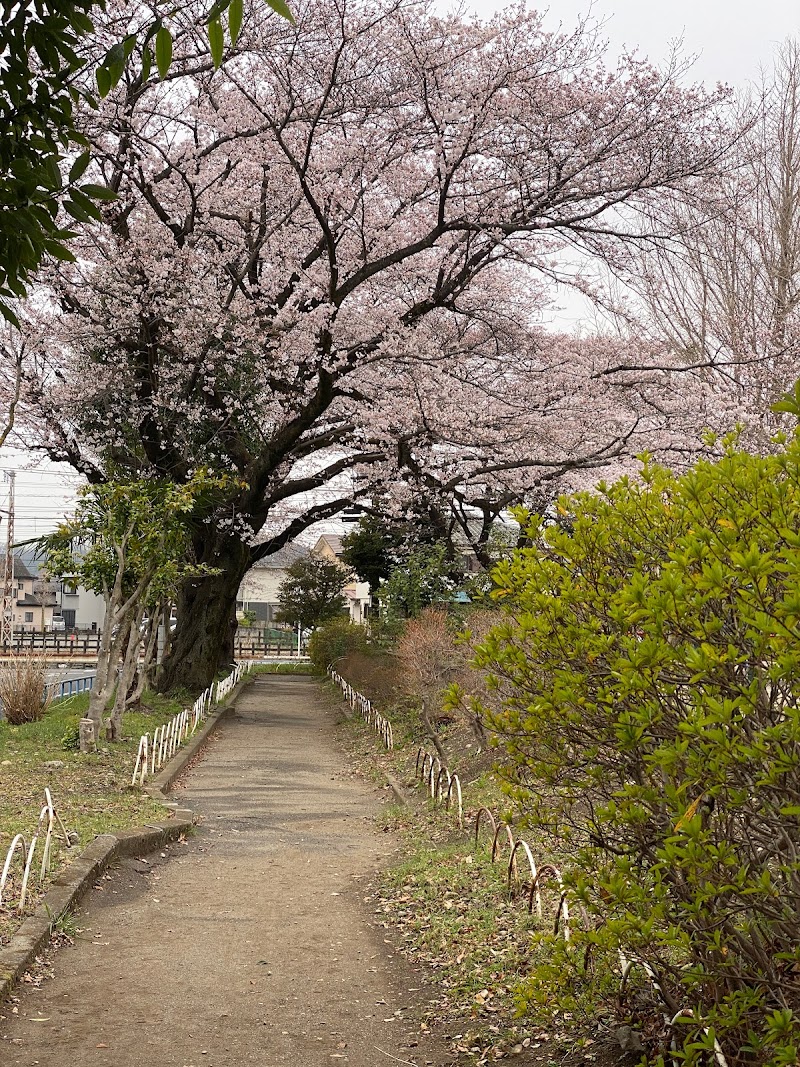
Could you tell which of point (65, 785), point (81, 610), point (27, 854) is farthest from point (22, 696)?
point (81, 610)

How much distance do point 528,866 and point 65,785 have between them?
18.5ft

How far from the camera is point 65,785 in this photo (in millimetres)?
10742

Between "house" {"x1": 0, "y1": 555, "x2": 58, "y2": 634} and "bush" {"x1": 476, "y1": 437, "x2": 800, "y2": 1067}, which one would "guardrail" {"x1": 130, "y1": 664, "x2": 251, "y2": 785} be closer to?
"bush" {"x1": 476, "y1": 437, "x2": 800, "y2": 1067}

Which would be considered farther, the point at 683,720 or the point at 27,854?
the point at 27,854

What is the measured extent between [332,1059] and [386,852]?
15.8 feet

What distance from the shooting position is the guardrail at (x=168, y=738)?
38.6ft

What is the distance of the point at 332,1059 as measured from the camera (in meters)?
4.82

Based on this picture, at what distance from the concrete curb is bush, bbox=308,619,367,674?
15.6 m

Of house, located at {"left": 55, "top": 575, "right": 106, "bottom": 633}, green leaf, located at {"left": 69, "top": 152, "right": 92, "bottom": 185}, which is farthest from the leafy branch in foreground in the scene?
house, located at {"left": 55, "top": 575, "right": 106, "bottom": 633}

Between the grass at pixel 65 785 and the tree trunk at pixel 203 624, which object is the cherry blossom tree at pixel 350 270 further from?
the grass at pixel 65 785

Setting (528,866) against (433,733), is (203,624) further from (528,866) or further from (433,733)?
(528,866)

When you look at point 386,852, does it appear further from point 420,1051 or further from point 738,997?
point 738,997

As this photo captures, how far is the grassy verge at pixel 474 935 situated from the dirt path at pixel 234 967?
0.59 feet

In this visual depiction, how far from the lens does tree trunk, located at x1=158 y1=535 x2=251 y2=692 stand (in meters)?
20.8
